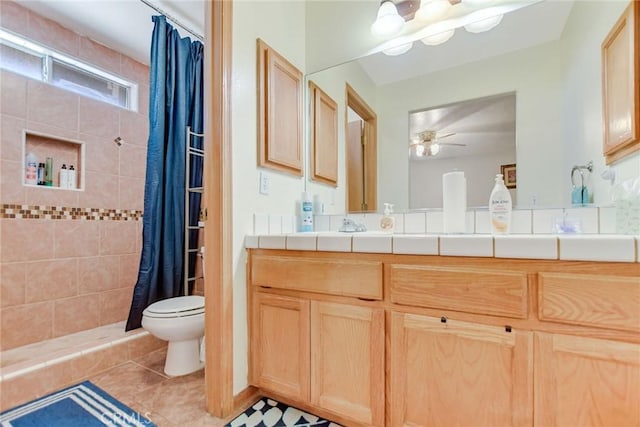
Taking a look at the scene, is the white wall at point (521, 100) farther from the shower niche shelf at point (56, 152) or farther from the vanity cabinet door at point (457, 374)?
the shower niche shelf at point (56, 152)

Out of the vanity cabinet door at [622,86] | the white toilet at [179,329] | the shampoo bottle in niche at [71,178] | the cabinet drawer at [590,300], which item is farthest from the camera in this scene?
the shampoo bottle in niche at [71,178]

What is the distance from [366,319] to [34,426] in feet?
4.79

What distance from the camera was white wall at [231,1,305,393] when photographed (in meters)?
1.34

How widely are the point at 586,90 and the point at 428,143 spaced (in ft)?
2.10

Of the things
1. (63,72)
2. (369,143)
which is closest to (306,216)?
(369,143)

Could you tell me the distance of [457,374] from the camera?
0.95 metres

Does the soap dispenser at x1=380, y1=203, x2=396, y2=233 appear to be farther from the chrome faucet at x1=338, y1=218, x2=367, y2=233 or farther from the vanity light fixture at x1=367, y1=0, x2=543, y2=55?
the vanity light fixture at x1=367, y1=0, x2=543, y2=55

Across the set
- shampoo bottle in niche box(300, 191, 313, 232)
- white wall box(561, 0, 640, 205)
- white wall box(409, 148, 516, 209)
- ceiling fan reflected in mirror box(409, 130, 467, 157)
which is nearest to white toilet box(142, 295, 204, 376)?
shampoo bottle in niche box(300, 191, 313, 232)

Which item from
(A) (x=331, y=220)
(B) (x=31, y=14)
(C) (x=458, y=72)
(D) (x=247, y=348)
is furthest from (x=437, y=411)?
(B) (x=31, y=14)

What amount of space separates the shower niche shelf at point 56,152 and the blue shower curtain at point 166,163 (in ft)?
2.06

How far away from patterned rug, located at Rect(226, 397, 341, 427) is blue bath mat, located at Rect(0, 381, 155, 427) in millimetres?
384

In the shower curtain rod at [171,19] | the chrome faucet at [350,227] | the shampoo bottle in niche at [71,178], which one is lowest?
the chrome faucet at [350,227]

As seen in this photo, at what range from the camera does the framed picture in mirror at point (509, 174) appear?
134 centimetres

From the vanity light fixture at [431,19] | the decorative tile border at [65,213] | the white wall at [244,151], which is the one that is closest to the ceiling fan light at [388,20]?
the vanity light fixture at [431,19]
